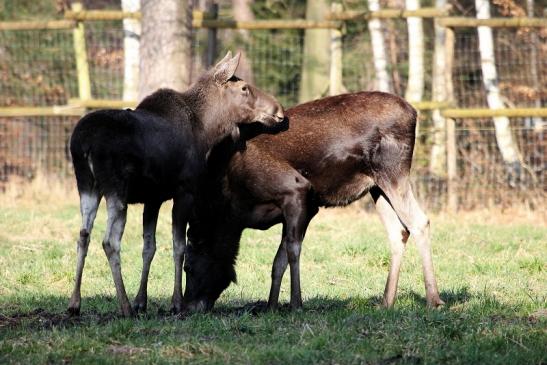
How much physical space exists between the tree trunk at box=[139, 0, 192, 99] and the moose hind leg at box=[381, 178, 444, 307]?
6507 millimetres

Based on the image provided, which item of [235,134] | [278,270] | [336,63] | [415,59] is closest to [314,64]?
[415,59]

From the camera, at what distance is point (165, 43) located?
14414 millimetres

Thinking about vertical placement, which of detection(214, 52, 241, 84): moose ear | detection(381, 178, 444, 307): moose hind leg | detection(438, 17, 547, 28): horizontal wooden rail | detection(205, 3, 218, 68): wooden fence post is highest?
detection(214, 52, 241, 84): moose ear

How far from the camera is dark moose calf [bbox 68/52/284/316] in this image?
7.48m

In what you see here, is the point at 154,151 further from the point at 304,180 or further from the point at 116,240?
the point at 304,180

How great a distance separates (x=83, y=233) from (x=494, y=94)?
10273 millimetres

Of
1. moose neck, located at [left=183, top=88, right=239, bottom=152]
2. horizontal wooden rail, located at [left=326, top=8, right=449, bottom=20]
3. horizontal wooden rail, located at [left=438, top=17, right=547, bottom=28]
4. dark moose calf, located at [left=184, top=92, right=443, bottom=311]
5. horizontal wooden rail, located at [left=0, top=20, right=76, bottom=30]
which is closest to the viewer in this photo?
dark moose calf, located at [left=184, top=92, right=443, bottom=311]

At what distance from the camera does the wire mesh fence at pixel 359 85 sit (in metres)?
15.1

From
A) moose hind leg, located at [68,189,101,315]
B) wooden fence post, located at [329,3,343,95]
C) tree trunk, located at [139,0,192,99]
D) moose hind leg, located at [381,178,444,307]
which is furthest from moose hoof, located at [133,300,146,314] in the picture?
wooden fence post, located at [329,3,343,95]

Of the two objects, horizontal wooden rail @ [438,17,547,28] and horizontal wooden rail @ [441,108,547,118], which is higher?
horizontal wooden rail @ [438,17,547,28]

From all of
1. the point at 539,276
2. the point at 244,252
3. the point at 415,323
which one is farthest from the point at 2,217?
the point at 415,323

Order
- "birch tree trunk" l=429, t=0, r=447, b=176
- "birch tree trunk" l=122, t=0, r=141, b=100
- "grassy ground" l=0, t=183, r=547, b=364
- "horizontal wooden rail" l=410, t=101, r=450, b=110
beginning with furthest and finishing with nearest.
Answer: "birch tree trunk" l=122, t=0, r=141, b=100 → "birch tree trunk" l=429, t=0, r=447, b=176 → "horizontal wooden rail" l=410, t=101, r=450, b=110 → "grassy ground" l=0, t=183, r=547, b=364

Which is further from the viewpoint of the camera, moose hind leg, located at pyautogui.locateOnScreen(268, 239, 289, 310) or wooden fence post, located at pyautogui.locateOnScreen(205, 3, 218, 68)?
wooden fence post, located at pyautogui.locateOnScreen(205, 3, 218, 68)

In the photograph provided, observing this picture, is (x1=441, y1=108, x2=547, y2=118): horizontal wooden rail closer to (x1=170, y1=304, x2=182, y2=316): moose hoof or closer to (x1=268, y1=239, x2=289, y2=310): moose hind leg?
(x1=268, y1=239, x2=289, y2=310): moose hind leg
